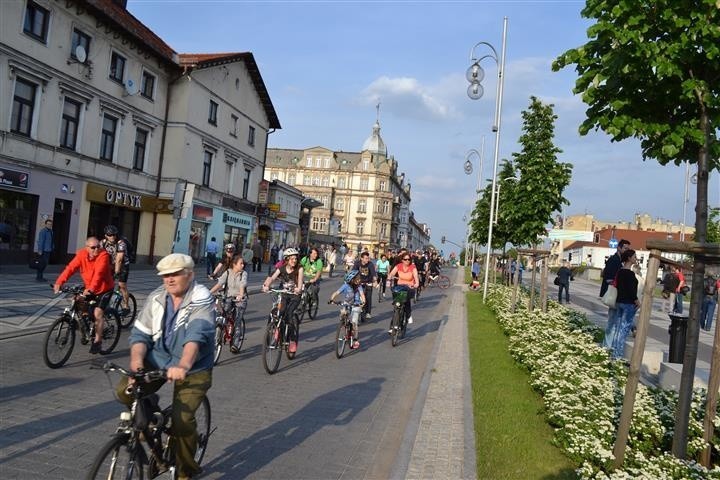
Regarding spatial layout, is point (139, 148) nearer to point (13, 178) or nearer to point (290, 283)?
point (13, 178)

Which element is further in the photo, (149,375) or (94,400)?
(94,400)

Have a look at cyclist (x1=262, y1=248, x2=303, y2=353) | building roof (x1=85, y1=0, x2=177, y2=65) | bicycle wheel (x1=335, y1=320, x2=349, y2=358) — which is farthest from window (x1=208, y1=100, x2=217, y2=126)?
cyclist (x1=262, y1=248, x2=303, y2=353)

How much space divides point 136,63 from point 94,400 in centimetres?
2402

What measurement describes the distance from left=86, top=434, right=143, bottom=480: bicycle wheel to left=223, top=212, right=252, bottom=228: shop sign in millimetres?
34368

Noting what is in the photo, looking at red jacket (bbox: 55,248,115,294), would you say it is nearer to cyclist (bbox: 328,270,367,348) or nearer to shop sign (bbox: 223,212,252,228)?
cyclist (bbox: 328,270,367,348)

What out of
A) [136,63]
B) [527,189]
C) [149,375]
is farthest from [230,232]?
[149,375]

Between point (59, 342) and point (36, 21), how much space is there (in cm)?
1689

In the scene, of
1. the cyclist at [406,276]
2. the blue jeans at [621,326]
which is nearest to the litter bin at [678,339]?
the blue jeans at [621,326]

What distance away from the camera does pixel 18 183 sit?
801 inches

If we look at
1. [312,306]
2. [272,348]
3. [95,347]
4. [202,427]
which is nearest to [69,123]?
[312,306]

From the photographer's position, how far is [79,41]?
23.2 m

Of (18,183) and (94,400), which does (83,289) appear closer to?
(94,400)

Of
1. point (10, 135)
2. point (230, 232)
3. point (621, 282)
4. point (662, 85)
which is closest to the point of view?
point (662, 85)

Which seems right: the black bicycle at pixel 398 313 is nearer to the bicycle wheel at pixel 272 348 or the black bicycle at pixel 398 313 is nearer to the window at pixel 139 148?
the bicycle wheel at pixel 272 348
